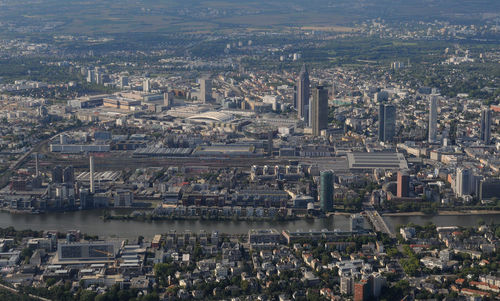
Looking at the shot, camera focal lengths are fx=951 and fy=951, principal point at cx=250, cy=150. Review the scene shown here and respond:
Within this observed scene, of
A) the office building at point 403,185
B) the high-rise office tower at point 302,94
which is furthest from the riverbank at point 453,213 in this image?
the high-rise office tower at point 302,94

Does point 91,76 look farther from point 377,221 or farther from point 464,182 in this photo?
point 377,221

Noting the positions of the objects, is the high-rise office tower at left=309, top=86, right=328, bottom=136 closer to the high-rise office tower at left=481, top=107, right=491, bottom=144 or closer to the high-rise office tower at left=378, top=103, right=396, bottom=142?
the high-rise office tower at left=378, top=103, right=396, bottom=142

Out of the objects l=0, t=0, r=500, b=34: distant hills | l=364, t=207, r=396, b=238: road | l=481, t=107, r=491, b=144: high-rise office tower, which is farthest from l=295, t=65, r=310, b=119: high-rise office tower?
l=0, t=0, r=500, b=34: distant hills

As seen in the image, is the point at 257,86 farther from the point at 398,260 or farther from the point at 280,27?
the point at 280,27

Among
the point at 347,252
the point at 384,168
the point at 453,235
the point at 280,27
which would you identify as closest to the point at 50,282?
the point at 347,252

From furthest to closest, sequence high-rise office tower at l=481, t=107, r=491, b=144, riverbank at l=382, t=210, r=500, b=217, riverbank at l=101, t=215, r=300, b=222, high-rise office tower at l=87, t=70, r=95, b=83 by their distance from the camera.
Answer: high-rise office tower at l=87, t=70, r=95, b=83 → high-rise office tower at l=481, t=107, r=491, b=144 → riverbank at l=382, t=210, r=500, b=217 → riverbank at l=101, t=215, r=300, b=222
